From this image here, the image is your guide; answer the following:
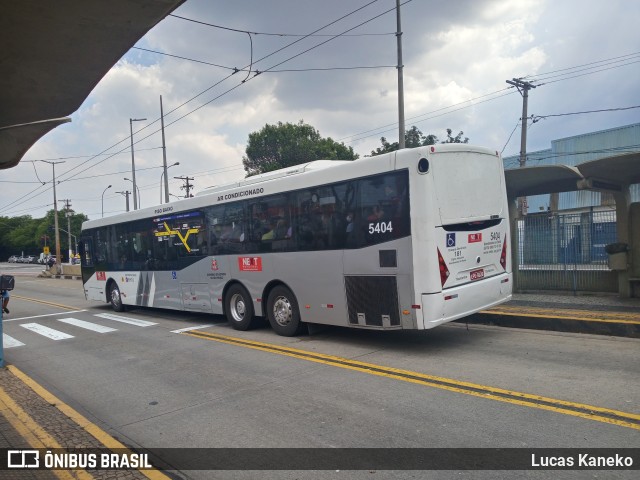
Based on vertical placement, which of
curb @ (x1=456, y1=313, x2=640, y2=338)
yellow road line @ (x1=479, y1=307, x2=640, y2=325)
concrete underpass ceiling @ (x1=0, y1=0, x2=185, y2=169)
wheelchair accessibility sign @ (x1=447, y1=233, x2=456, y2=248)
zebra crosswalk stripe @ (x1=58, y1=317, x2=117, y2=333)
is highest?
concrete underpass ceiling @ (x1=0, y1=0, x2=185, y2=169)

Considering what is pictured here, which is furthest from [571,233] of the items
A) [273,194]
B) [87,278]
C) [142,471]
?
[87,278]

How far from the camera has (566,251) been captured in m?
12.3

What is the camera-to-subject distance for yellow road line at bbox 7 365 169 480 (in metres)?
4.14

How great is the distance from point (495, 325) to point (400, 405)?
5.31 meters

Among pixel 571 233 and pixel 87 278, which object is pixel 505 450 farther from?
pixel 87 278

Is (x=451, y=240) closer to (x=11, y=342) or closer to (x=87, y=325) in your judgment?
(x=11, y=342)

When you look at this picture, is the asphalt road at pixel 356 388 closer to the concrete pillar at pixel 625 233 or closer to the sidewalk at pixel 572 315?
the sidewalk at pixel 572 315

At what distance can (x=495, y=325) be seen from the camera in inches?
390

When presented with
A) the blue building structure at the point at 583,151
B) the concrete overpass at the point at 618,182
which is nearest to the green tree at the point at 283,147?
the blue building structure at the point at 583,151

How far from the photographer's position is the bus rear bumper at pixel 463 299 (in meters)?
7.16

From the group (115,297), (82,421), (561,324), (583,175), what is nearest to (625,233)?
(583,175)

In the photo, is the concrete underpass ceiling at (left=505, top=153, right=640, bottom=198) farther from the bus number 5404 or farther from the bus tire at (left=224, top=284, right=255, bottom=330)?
the bus tire at (left=224, top=284, right=255, bottom=330)

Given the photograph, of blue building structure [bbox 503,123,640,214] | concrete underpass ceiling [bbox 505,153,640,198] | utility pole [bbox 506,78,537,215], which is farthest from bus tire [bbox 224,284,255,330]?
blue building structure [bbox 503,123,640,214]

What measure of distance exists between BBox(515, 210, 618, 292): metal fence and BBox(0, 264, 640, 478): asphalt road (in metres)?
4.19
